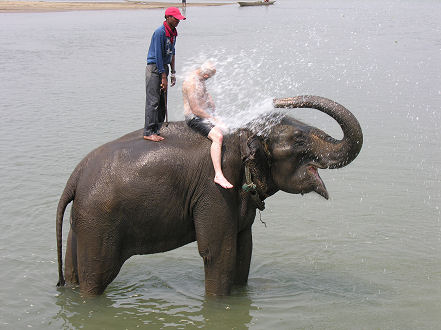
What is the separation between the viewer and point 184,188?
6.32 meters

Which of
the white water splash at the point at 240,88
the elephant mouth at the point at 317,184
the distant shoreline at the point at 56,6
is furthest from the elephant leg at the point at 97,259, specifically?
the distant shoreline at the point at 56,6

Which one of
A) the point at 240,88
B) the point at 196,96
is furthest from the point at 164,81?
the point at 240,88

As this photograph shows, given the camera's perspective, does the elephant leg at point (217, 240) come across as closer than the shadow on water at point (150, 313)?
Yes

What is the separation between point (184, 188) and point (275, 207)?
339 cm

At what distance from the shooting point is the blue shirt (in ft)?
21.9

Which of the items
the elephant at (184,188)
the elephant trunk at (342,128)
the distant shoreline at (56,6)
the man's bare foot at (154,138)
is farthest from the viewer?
the distant shoreline at (56,6)

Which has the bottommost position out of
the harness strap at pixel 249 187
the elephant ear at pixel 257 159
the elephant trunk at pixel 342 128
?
the harness strap at pixel 249 187

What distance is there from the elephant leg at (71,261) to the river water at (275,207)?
0.15m

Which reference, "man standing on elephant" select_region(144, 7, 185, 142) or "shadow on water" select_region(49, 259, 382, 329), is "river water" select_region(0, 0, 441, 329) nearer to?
"shadow on water" select_region(49, 259, 382, 329)

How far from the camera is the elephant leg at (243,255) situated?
6.79m

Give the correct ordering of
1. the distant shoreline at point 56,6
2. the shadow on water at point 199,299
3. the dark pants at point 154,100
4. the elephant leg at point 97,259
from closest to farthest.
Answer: the elephant leg at point 97,259
the dark pants at point 154,100
the shadow on water at point 199,299
the distant shoreline at point 56,6

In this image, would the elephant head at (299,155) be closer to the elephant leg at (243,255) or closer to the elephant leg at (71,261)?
the elephant leg at (243,255)

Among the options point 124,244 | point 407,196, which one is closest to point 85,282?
point 124,244

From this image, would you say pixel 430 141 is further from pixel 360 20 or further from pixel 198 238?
pixel 360 20
